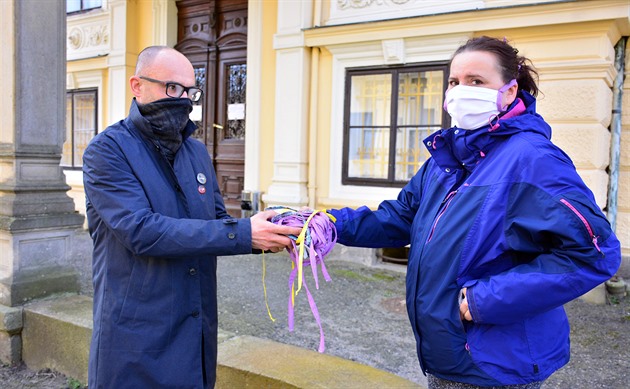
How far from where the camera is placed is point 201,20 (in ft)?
31.7

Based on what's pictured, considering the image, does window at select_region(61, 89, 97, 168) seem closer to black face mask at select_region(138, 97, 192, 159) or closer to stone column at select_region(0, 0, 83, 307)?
stone column at select_region(0, 0, 83, 307)

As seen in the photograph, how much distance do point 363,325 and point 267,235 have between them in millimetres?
3092

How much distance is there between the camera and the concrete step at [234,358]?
286 centimetres

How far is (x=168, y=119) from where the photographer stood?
223 cm

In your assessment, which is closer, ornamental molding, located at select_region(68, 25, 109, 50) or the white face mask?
the white face mask

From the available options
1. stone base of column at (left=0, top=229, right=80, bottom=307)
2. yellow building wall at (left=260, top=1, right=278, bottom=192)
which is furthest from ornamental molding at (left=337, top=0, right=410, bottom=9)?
stone base of column at (left=0, top=229, right=80, bottom=307)

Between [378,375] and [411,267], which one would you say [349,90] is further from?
[411,267]

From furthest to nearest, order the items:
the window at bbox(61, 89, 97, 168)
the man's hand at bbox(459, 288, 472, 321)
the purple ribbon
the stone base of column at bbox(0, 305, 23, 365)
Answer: the window at bbox(61, 89, 97, 168) → the stone base of column at bbox(0, 305, 23, 365) → the purple ribbon → the man's hand at bbox(459, 288, 472, 321)

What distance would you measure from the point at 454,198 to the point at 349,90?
5.94m

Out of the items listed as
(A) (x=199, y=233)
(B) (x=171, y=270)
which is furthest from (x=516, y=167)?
(B) (x=171, y=270)

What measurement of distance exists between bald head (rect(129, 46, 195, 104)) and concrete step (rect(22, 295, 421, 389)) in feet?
5.44

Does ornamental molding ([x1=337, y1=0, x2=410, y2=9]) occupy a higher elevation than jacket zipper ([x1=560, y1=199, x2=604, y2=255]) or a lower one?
higher

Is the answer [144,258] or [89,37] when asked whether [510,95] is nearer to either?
[144,258]

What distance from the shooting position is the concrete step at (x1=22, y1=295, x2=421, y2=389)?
2.86 meters
